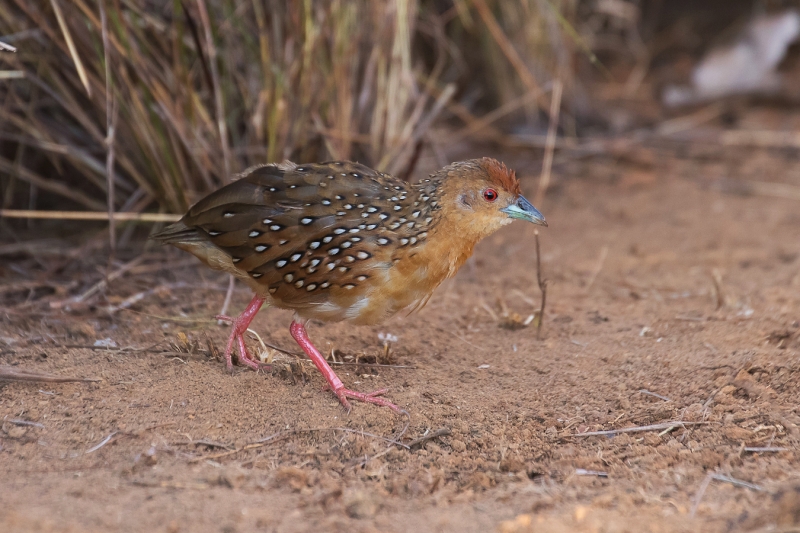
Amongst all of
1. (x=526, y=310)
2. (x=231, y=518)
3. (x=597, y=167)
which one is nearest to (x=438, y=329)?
(x=526, y=310)

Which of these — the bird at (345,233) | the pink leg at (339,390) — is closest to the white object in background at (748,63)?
the bird at (345,233)

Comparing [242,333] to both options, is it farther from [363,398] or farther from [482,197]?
[482,197]

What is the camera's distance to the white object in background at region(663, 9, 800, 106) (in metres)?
8.11

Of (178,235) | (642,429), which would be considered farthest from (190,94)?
(642,429)

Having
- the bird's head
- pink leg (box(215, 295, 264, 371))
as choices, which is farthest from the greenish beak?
pink leg (box(215, 295, 264, 371))

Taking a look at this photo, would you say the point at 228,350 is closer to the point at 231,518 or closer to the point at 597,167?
the point at 231,518

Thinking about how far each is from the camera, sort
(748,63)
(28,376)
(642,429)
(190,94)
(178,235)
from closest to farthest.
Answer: (642,429) → (28,376) → (178,235) → (190,94) → (748,63)

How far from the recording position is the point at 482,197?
12.0ft

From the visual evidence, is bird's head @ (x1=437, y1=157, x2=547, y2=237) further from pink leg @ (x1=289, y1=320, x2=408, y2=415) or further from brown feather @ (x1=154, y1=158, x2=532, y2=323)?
pink leg @ (x1=289, y1=320, x2=408, y2=415)

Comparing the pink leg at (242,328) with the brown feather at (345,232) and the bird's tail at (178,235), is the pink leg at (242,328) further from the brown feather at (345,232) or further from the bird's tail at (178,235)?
the bird's tail at (178,235)

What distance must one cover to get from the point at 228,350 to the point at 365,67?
229 cm

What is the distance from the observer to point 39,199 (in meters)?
5.64

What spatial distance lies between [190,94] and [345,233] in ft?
5.49

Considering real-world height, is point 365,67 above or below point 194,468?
above
